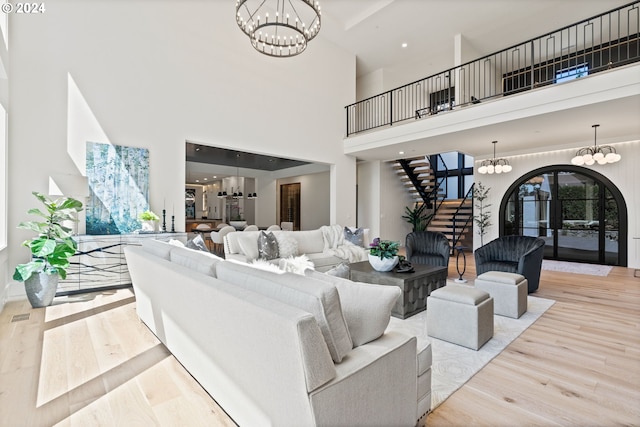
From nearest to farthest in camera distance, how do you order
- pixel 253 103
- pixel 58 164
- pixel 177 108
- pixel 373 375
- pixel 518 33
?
1. pixel 373 375
2. pixel 58 164
3. pixel 177 108
4. pixel 253 103
5. pixel 518 33

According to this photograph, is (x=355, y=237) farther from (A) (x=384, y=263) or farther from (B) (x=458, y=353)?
(B) (x=458, y=353)

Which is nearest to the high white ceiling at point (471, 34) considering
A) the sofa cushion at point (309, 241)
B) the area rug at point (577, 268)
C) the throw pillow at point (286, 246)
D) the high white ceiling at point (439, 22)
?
the high white ceiling at point (439, 22)

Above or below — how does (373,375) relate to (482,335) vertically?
above

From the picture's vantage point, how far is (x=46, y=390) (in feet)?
6.76

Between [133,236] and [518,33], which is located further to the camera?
[518,33]

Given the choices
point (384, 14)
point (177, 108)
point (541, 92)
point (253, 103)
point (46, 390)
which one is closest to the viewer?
point (46, 390)

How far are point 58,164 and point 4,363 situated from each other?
312 centimetres

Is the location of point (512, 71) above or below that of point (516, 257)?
above

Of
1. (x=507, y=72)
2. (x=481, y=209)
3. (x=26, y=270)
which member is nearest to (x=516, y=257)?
(x=481, y=209)

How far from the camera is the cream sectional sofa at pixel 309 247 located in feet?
16.1

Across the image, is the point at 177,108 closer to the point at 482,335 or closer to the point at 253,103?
the point at 253,103

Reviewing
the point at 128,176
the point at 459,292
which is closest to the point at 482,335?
the point at 459,292

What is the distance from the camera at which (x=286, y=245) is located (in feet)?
17.1

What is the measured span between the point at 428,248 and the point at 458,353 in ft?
10.3
